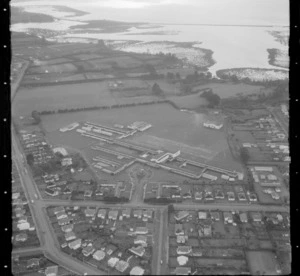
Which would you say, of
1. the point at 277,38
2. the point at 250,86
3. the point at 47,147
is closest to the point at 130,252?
the point at 47,147

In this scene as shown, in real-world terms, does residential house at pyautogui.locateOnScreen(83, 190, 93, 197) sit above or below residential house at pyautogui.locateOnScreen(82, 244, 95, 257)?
above

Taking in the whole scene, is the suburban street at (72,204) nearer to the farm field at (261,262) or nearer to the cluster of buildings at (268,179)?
the cluster of buildings at (268,179)

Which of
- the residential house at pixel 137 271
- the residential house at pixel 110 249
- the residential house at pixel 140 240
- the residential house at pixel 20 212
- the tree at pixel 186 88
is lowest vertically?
the residential house at pixel 110 249

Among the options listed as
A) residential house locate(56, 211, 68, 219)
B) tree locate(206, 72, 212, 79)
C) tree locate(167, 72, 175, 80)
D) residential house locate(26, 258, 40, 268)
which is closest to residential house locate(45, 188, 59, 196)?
residential house locate(56, 211, 68, 219)

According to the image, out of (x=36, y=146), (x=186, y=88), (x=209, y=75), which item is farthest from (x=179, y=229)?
(x=209, y=75)

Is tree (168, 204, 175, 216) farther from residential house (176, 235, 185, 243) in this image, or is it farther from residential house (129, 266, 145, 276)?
residential house (129, 266, 145, 276)

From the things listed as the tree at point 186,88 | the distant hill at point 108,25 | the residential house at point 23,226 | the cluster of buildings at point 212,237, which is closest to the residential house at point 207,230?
the cluster of buildings at point 212,237
